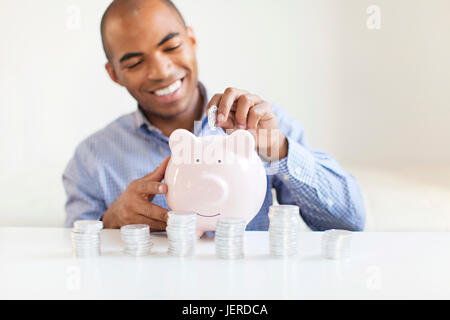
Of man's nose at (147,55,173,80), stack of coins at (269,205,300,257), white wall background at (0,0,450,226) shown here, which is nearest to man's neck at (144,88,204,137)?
man's nose at (147,55,173,80)

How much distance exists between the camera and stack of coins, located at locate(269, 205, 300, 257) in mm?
646

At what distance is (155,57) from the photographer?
3.62 ft

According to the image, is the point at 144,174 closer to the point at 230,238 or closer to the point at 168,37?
the point at 168,37

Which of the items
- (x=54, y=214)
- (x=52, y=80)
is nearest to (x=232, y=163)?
(x=54, y=214)

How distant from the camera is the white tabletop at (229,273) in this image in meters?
0.53

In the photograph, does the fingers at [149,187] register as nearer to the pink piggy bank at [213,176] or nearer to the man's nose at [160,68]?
the pink piggy bank at [213,176]

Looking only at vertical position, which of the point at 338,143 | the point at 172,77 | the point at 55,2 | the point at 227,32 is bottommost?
the point at 338,143

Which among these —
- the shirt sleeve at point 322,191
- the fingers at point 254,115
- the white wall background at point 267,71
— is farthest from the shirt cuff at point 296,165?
the white wall background at point 267,71

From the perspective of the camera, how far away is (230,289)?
1.75 feet

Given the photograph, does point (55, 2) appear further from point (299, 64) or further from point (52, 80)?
point (299, 64)

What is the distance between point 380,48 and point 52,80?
103cm

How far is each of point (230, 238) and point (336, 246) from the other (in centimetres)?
14

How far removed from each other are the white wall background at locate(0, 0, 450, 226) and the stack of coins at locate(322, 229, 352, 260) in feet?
3.15

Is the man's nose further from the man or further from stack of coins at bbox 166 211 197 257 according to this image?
stack of coins at bbox 166 211 197 257
